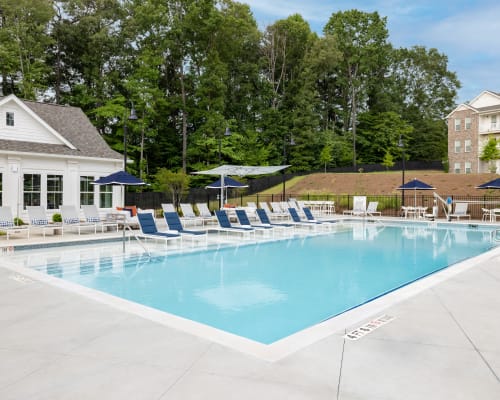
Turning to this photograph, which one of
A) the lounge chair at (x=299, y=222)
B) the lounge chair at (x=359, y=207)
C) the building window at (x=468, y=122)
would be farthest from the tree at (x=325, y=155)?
the lounge chair at (x=299, y=222)

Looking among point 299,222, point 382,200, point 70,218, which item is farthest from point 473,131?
point 70,218

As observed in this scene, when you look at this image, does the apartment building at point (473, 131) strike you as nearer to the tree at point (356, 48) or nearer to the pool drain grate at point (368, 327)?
the tree at point (356, 48)

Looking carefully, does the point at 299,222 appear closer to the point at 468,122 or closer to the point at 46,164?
the point at 46,164

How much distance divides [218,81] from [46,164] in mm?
21367

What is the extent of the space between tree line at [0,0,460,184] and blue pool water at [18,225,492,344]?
46.1 feet

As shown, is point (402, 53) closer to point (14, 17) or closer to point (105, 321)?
point (14, 17)

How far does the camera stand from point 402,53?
57844mm

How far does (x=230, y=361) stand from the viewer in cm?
379

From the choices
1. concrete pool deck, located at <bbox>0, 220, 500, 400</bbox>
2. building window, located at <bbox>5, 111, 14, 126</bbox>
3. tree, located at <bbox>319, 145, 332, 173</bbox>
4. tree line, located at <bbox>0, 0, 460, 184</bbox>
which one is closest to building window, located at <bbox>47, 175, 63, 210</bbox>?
building window, located at <bbox>5, 111, 14, 126</bbox>

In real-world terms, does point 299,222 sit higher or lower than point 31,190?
lower

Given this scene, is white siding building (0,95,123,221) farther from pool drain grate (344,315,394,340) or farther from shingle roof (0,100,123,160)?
pool drain grate (344,315,394,340)

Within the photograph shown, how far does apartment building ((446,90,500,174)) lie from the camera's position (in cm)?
3950

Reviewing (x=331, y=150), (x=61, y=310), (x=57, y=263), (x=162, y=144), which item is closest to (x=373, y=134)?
(x=331, y=150)

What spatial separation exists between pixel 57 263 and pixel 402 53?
58.7 m
